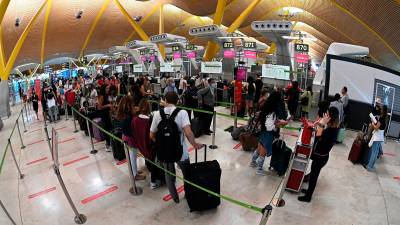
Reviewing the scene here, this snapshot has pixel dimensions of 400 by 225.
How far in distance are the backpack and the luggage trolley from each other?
2001 mm

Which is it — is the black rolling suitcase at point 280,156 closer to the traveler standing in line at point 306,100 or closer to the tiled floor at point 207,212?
the tiled floor at point 207,212

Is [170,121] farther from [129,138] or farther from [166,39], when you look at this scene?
[166,39]

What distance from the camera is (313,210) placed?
398cm

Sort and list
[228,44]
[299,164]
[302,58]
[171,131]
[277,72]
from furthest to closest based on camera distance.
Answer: [228,44], [302,58], [277,72], [299,164], [171,131]

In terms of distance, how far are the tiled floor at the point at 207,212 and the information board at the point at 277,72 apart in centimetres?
435

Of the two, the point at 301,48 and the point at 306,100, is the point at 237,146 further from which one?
the point at 301,48

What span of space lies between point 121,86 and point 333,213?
10235 millimetres

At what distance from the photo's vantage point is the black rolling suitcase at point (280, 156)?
4809 millimetres

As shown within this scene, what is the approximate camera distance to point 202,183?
374 cm

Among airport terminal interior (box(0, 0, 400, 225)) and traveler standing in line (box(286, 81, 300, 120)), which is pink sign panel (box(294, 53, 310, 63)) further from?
traveler standing in line (box(286, 81, 300, 120))

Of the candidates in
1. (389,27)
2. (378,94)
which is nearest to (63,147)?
(378,94)

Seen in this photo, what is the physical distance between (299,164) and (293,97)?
197 inches

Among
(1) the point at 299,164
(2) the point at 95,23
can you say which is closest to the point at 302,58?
(1) the point at 299,164

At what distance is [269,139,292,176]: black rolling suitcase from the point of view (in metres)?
4.81
